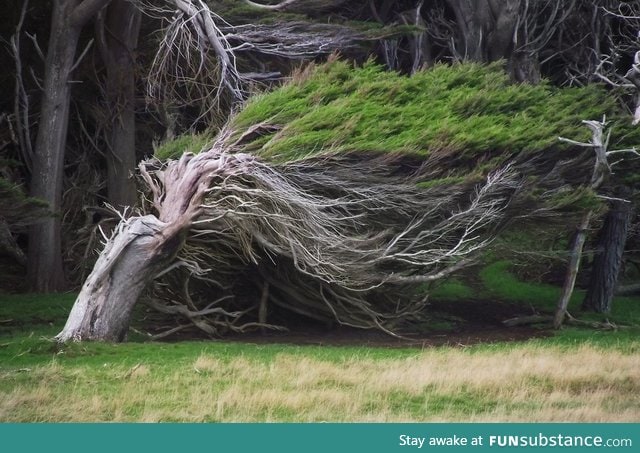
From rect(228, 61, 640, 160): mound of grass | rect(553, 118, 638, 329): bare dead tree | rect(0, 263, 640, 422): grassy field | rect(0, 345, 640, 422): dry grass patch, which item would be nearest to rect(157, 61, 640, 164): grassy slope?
rect(228, 61, 640, 160): mound of grass

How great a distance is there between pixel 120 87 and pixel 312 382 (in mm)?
11168

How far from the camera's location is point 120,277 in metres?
14.6

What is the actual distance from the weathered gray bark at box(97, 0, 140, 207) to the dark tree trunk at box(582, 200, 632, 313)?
9314 millimetres

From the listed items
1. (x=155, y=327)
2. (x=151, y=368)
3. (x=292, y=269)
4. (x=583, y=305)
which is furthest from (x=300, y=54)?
(x=151, y=368)

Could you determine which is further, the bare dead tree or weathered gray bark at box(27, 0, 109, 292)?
weathered gray bark at box(27, 0, 109, 292)

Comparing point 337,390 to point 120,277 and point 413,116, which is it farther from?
point 413,116

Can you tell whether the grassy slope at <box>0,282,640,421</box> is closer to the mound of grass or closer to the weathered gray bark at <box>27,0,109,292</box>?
the mound of grass

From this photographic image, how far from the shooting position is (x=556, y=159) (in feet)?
55.4

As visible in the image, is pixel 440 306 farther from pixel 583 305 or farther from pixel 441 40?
pixel 441 40

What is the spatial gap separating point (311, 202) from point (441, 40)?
37.7 feet

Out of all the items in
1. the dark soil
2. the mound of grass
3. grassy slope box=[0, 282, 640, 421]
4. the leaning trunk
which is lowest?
the dark soil

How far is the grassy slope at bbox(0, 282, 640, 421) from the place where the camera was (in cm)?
1026

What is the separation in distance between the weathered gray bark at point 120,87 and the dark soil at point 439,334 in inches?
231

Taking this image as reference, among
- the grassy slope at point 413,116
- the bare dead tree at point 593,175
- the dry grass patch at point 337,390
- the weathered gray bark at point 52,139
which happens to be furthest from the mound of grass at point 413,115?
the weathered gray bark at point 52,139
